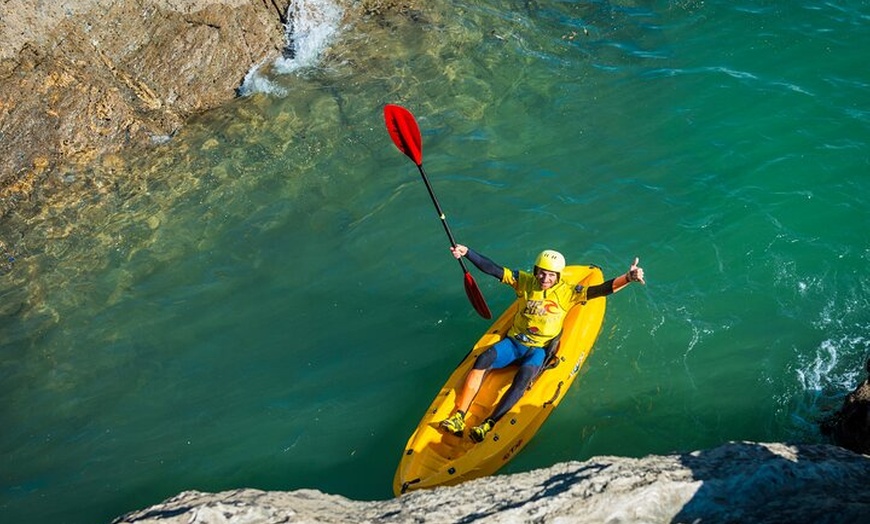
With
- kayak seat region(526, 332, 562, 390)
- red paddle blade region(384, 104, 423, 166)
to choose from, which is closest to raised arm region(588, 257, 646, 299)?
kayak seat region(526, 332, 562, 390)

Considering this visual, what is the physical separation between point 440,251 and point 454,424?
8.62 ft

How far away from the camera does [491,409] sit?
732 cm

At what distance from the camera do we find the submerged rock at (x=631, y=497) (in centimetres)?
470

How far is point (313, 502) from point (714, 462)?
2.63 meters

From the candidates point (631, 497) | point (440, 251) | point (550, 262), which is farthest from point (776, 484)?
point (440, 251)

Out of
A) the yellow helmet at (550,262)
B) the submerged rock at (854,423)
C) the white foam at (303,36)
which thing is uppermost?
the white foam at (303,36)

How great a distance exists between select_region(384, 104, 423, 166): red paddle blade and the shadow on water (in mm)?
4251

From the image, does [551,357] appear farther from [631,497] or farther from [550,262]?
[631,497]

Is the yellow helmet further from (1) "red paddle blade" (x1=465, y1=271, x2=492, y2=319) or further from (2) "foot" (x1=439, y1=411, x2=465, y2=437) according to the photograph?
(2) "foot" (x1=439, y1=411, x2=465, y2=437)

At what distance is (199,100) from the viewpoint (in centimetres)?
1127

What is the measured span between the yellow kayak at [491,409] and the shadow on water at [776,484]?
182 cm

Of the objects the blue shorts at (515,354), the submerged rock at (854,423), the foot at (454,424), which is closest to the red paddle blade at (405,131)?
the blue shorts at (515,354)

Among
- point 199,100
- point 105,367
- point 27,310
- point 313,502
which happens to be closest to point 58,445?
point 105,367

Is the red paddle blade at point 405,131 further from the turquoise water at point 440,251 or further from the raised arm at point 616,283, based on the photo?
the raised arm at point 616,283
